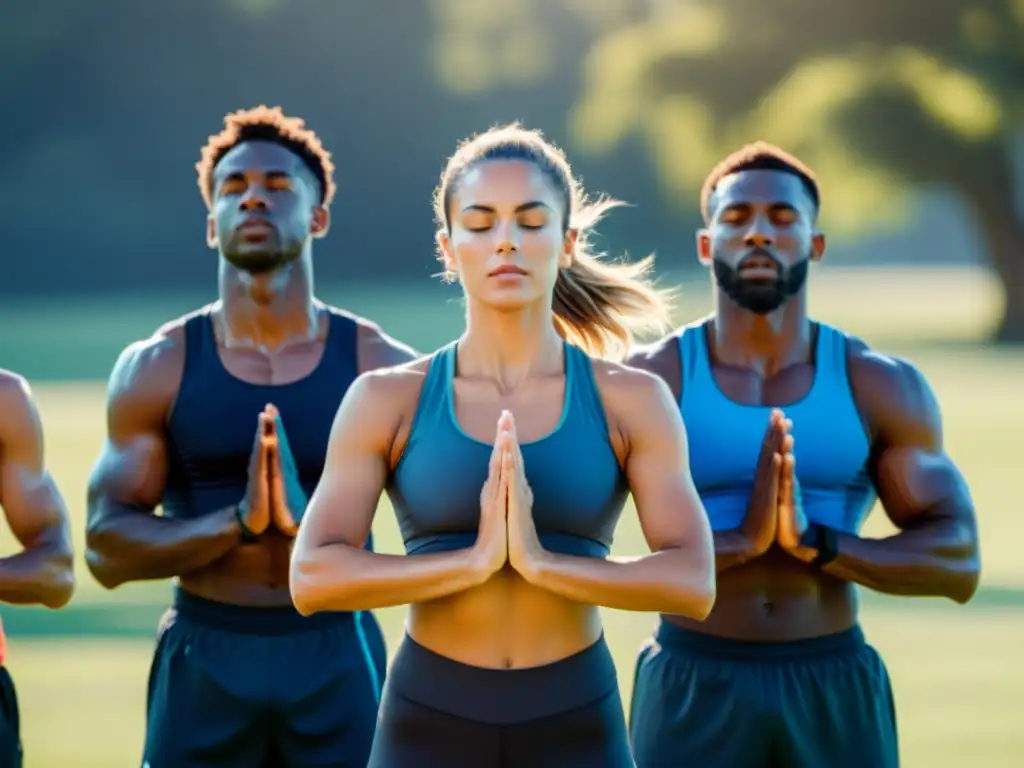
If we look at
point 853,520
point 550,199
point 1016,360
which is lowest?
point 853,520

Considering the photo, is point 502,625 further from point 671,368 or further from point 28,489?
point 671,368

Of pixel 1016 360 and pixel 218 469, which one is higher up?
pixel 1016 360

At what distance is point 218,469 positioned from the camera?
624 centimetres

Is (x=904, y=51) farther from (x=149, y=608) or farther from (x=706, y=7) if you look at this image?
(x=149, y=608)

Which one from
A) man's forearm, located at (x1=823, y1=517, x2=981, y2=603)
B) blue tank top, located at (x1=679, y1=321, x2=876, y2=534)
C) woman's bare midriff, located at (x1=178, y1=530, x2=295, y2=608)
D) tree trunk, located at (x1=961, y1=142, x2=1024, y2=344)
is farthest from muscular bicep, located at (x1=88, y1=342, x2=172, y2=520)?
tree trunk, located at (x1=961, y1=142, x2=1024, y2=344)

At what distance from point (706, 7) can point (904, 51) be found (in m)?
4.16

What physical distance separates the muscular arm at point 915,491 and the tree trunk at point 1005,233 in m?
36.0

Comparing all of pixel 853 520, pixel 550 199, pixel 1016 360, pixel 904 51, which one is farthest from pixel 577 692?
pixel 904 51

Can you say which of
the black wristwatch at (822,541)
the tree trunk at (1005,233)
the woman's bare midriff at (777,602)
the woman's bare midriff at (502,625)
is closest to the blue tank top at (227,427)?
the woman's bare midriff at (777,602)

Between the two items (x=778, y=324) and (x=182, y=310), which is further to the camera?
(x=182, y=310)

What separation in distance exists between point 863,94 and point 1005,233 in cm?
403

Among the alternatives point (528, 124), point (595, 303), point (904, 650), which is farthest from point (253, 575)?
point (528, 124)

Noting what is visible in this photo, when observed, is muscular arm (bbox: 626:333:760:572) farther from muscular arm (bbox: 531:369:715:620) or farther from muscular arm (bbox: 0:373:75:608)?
muscular arm (bbox: 0:373:75:608)

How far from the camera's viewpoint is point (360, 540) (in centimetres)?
456
